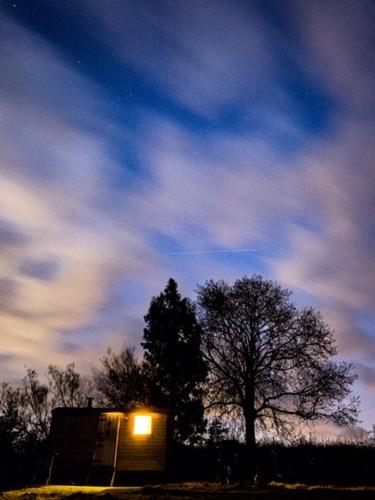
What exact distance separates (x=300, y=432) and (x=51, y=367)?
3240 centimetres

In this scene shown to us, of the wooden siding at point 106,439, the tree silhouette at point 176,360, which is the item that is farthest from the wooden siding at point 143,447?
the tree silhouette at point 176,360

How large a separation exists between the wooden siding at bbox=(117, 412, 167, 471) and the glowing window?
18 centimetres

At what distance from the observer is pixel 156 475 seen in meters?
22.3

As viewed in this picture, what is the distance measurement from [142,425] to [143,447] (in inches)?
40.7

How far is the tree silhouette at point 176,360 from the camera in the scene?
33719 mm

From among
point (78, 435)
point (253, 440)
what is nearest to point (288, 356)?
point (253, 440)

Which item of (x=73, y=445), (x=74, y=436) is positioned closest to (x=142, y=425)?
(x=74, y=436)

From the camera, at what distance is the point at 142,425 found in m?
22.8

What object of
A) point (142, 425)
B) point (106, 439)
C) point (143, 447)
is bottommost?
point (143, 447)

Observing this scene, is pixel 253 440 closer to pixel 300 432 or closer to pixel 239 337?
pixel 300 432

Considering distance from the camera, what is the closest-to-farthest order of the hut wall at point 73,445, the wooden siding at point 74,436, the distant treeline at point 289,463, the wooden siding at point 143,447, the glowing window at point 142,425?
the distant treeline at point 289,463 → the wooden siding at point 143,447 → the glowing window at point 142,425 → the hut wall at point 73,445 → the wooden siding at point 74,436

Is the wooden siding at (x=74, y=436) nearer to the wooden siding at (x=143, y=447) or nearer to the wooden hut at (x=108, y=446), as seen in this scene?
the wooden hut at (x=108, y=446)

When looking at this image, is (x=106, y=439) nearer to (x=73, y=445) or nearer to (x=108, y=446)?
(x=108, y=446)

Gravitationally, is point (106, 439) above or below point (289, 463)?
above
